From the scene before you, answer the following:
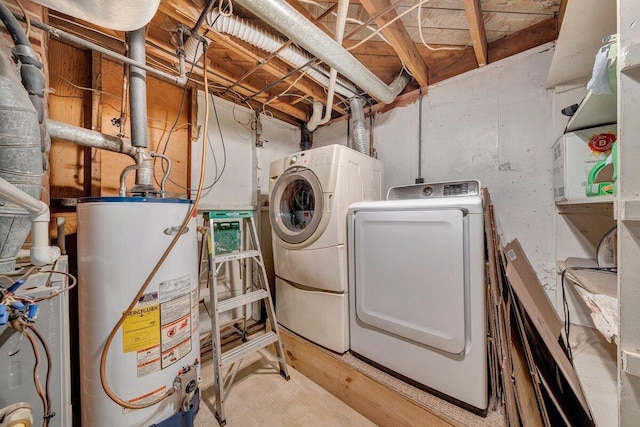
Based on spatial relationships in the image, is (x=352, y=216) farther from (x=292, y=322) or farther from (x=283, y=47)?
(x=283, y=47)

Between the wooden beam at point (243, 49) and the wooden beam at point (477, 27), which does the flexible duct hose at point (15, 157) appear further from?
the wooden beam at point (477, 27)

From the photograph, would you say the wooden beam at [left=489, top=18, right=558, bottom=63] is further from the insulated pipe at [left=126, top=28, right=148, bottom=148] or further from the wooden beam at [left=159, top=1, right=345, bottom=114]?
the insulated pipe at [left=126, top=28, right=148, bottom=148]

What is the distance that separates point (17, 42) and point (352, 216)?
65.9 inches

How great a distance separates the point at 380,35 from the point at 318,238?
4.61 feet

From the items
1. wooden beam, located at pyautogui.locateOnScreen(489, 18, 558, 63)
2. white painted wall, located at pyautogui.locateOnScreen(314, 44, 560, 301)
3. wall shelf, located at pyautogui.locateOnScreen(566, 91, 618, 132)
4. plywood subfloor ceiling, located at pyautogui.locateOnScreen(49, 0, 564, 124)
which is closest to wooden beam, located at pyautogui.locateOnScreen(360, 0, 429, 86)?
plywood subfloor ceiling, located at pyautogui.locateOnScreen(49, 0, 564, 124)

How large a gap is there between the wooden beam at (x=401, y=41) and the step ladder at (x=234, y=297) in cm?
158

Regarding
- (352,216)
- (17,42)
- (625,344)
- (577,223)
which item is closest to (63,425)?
(17,42)

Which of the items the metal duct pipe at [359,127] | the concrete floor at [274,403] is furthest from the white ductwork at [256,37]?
the concrete floor at [274,403]

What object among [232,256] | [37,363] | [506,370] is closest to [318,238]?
[232,256]

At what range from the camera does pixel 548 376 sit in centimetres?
120

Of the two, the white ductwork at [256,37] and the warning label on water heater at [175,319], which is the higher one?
the white ductwork at [256,37]

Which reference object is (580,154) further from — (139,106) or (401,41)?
(139,106)

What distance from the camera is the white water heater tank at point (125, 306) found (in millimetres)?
1002

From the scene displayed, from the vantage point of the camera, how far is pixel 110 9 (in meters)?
0.85
